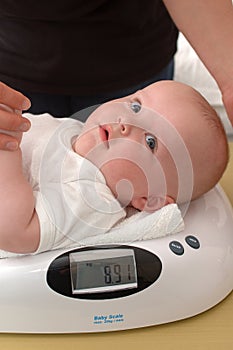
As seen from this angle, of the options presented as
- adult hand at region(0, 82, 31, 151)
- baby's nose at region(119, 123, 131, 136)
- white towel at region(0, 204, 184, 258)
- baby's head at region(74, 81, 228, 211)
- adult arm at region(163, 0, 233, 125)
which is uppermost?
adult hand at region(0, 82, 31, 151)

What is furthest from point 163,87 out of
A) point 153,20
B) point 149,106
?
point 153,20

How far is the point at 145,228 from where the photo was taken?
0.80 meters

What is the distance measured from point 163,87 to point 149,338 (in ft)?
1.08

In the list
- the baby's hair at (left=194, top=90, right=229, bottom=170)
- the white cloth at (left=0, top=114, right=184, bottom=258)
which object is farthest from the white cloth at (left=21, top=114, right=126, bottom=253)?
the baby's hair at (left=194, top=90, right=229, bottom=170)

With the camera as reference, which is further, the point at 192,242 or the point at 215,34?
the point at 215,34

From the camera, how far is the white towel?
792 millimetres

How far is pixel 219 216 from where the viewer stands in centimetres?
88

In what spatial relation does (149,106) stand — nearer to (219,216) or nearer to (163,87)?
(163,87)

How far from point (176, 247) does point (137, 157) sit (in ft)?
0.41

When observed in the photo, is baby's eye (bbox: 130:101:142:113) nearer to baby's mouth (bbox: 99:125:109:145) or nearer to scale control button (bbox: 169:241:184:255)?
baby's mouth (bbox: 99:125:109:145)

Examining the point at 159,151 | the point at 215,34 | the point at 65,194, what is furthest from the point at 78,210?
the point at 215,34

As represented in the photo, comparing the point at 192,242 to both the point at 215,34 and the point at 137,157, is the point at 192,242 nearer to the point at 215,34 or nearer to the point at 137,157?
the point at 137,157

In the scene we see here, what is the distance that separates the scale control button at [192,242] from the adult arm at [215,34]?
0.58 feet

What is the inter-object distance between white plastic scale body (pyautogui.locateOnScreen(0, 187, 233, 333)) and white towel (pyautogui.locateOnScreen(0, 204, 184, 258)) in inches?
0.4
